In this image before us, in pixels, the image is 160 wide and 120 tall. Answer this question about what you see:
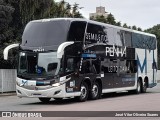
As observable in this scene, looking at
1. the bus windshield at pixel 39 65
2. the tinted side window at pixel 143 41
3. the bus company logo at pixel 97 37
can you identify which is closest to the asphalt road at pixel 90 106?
the bus windshield at pixel 39 65

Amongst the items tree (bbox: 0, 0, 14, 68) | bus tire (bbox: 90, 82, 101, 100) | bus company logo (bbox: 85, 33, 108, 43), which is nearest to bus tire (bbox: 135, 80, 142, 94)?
bus company logo (bbox: 85, 33, 108, 43)

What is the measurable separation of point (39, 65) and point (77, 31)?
8.36 ft

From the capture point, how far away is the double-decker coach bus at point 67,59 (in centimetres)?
2023

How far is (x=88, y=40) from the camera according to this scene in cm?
2236

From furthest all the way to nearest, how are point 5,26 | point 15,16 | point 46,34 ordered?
point 15,16 → point 5,26 → point 46,34

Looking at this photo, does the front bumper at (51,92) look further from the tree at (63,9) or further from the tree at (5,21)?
the tree at (63,9)

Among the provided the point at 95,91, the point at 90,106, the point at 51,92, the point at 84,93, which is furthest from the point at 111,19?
the point at 90,106

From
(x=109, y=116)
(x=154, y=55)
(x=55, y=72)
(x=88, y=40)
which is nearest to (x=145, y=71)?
(x=154, y=55)

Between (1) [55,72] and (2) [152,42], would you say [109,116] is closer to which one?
(1) [55,72]

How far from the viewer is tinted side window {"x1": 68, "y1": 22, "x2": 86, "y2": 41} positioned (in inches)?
826

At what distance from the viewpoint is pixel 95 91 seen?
23.1 meters

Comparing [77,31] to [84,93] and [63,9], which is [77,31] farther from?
[63,9]

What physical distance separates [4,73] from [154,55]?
35.7 feet

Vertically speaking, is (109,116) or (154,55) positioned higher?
(154,55)
